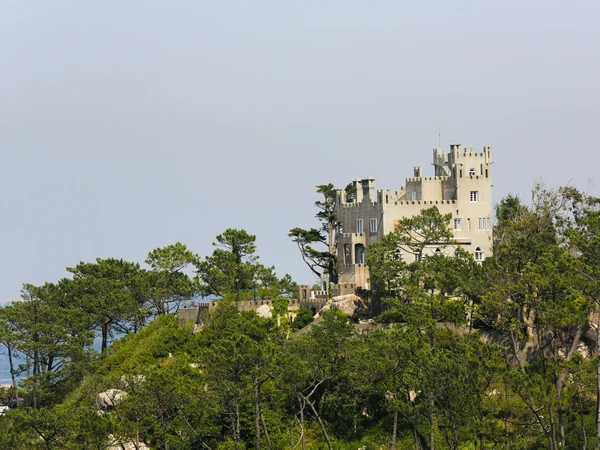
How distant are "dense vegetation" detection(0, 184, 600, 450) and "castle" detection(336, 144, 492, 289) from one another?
2.63 metres

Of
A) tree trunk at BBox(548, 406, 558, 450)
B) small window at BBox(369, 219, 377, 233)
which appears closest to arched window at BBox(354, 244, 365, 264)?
small window at BBox(369, 219, 377, 233)

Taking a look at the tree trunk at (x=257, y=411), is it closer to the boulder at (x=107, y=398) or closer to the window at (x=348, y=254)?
the boulder at (x=107, y=398)

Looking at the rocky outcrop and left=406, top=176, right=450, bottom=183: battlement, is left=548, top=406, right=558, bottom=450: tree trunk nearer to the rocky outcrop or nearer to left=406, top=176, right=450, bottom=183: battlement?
the rocky outcrop

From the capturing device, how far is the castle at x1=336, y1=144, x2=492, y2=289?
82.5 meters

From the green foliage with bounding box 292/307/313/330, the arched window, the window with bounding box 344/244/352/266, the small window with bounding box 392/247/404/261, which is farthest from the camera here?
the window with bounding box 344/244/352/266

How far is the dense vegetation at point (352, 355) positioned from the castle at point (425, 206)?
2629 mm

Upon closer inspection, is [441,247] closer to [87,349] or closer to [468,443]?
[468,443]

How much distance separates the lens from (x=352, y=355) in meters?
67.1

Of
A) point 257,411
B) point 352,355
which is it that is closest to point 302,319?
point 352,355

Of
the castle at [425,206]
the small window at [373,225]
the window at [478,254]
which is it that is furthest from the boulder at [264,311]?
the window at [478,254]

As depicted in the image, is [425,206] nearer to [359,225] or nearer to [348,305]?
[359,225]

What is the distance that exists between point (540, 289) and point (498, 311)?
3.97 metres

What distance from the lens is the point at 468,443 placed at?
63406 mm

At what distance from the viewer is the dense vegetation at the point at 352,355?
54.3 m
